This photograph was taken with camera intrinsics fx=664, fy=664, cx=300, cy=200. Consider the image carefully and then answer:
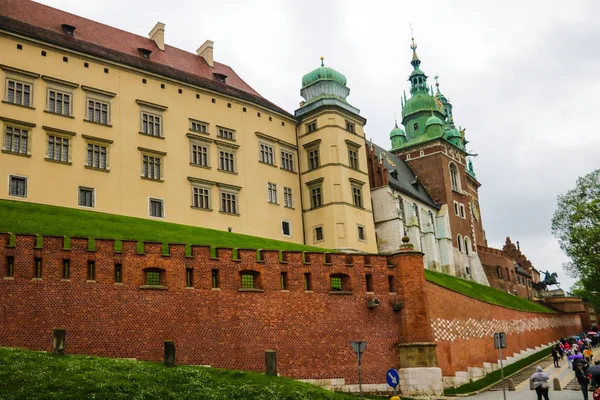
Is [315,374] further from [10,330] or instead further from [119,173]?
[119,173]

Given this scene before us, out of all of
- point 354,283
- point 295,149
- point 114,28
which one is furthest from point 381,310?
point 114,28

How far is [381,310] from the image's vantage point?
3036cm

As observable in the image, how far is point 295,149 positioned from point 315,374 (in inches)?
1089

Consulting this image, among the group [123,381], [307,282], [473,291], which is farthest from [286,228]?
[123,381]

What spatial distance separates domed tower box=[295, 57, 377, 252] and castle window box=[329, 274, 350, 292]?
18612mm

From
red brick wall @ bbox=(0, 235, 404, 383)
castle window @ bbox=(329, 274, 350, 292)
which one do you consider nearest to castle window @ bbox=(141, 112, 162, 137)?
red brick wall @ bbox=(0, 235, 404, 383)

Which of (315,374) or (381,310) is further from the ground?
(381,310)

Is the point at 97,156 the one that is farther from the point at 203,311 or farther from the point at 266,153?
the point at 203,311

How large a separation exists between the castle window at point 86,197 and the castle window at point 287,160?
1653cm

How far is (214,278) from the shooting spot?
26.8 metres

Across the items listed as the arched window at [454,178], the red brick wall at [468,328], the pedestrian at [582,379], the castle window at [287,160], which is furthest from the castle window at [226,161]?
the arched window at [454,178]

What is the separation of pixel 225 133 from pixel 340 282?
2036 centimetres

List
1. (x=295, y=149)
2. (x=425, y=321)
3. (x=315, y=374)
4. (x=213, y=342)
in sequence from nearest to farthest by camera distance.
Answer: (x=213, y=342)
(x=315, y=374)
(x=425, y=321)
(x=295, y=149)

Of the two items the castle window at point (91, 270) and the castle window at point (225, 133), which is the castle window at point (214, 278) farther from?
the castle window at point (225, 133)
